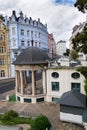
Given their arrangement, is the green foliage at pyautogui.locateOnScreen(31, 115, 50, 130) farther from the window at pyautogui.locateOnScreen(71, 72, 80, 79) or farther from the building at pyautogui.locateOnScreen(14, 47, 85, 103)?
the window at pyautogui.locateOnScreen(71, 72, 80, 79)

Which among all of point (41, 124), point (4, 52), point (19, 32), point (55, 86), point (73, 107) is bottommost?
point (41, 124)

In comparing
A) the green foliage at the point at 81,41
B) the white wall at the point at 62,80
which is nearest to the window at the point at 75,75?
the white wall at the point at 62,80

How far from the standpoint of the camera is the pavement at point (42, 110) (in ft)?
91.0

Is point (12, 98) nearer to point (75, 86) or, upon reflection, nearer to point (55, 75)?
point (55, 75)

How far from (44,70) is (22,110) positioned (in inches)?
358

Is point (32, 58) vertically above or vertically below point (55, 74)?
above

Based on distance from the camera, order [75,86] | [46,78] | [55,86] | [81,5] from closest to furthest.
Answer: [81,5] < [75,86] < [55,86] < [46,78]

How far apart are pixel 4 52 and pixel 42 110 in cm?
3803

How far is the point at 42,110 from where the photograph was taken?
34.6 meters

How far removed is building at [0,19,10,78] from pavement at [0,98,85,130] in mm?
30159

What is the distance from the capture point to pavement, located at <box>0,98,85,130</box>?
91.0 feet

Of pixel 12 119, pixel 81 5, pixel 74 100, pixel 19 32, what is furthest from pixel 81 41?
pixel 19 32

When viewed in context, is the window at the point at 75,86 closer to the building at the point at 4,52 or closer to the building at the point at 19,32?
the building at the point at 19,32

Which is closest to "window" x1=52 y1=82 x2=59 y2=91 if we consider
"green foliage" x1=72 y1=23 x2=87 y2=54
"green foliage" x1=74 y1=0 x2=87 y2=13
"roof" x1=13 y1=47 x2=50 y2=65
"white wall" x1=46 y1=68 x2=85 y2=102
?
"white wall" x1=46 y1=68 x2=85 y2=102
